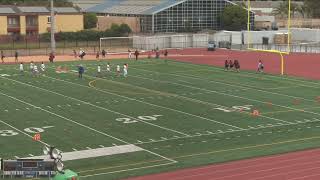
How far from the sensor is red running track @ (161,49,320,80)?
53188 millimetres

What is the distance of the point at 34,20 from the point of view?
92375mm

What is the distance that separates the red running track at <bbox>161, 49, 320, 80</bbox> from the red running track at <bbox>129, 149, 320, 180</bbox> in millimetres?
25858

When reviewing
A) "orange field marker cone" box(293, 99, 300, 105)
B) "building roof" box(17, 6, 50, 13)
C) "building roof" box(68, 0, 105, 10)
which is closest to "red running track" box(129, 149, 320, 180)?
"orange field marker cone" box(293, 99, 300, 105)

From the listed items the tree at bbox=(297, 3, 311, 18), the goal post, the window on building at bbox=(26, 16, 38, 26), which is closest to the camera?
the goal post

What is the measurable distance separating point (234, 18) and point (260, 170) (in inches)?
2901

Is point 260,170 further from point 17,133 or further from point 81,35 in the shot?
point 81,35

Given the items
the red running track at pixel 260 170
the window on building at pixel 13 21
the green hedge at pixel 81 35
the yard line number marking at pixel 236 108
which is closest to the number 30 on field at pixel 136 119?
the yard line number marking at pixel 236 108

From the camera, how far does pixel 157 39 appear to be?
7956 cm

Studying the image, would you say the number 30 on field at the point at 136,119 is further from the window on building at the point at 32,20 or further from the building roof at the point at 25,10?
the window on building at the point at 32,20

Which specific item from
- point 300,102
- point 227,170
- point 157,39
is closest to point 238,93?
point 300,102

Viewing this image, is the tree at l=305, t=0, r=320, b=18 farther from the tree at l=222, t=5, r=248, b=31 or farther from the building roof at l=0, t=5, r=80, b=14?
the building roof at l=0, t=5, r=80, b=14

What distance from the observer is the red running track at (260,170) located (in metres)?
20.6

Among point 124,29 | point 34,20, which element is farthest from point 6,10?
point 124,29

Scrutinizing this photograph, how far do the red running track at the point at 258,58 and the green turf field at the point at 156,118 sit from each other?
17.5ft
